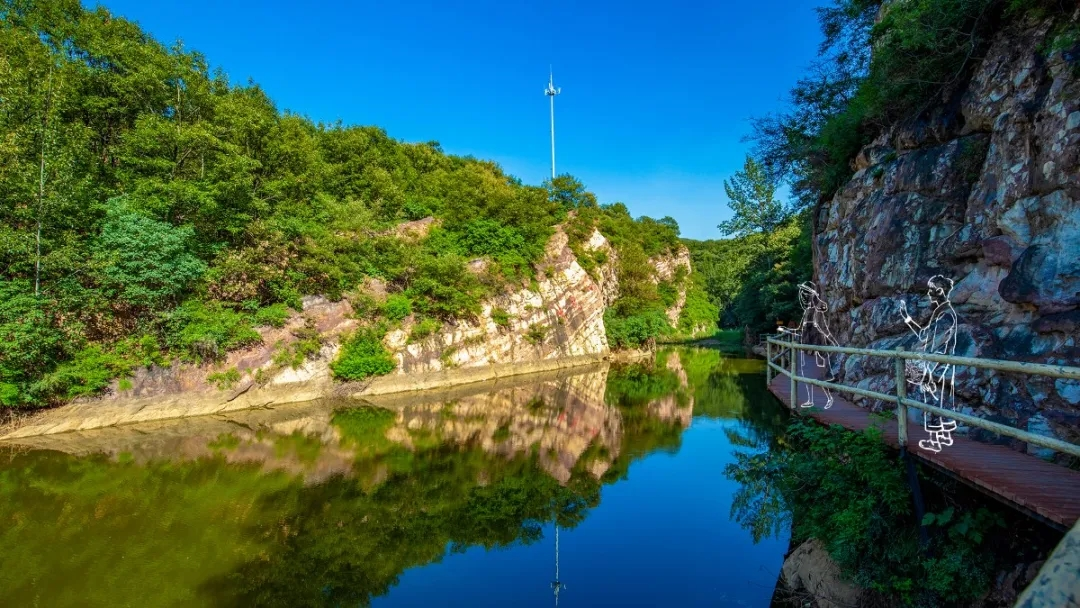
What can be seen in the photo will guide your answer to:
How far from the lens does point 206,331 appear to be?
18.8m

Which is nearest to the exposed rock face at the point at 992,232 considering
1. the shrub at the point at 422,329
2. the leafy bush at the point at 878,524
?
the leafy bush at the point at 878,524

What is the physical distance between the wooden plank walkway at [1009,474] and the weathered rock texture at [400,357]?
2046 cm

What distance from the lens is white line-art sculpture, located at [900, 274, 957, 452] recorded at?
5.54 metres

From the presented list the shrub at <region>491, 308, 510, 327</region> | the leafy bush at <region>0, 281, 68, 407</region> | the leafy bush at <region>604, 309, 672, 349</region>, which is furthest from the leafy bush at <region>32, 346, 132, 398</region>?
the leafy bush at <region>604, 309, 672, 349</region>

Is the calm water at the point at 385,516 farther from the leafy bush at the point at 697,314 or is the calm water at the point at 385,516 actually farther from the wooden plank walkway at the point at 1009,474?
the leafy bush at the point at 697,314

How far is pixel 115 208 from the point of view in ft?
56.7

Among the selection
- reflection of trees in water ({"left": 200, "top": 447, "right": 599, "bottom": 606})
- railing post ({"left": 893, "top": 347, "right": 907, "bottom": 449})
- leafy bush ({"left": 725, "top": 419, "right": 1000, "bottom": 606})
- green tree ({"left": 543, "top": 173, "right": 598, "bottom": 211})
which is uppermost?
green tree ({"left": 543, "top": 173, "right": 598, "bottom": 211})

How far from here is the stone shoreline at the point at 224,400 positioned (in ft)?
49.8

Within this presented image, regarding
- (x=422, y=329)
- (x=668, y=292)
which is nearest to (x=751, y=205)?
(x=668, y=292)

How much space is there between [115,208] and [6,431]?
25.1ft

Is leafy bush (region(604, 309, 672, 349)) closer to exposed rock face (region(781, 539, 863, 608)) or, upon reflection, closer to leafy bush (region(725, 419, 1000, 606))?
exposed rock face (region(781, 539, 863, 608))

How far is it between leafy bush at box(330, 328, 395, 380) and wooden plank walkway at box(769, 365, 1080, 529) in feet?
67.6

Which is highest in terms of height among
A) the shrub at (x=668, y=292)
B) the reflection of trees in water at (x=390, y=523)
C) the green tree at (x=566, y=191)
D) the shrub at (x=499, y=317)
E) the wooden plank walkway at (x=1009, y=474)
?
the green tree at (x=566, y=191)

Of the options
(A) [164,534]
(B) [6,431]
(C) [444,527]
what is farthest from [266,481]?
(B) [6,431]
